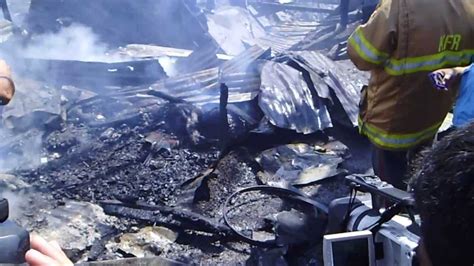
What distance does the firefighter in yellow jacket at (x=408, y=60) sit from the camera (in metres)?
3.87

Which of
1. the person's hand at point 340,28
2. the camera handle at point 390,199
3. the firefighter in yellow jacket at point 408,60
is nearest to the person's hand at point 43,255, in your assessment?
the camera handle at point 390,199

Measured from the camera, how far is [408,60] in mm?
3957

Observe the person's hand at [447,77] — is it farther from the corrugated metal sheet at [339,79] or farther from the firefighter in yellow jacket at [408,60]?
the corrugated metal sheet at [339,79]

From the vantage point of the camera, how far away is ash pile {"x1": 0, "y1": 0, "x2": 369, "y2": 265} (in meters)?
5.23

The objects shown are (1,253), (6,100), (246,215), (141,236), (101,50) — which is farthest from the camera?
(101,50)

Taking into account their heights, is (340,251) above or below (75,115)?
above

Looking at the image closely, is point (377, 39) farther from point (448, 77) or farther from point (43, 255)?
point (43, 255)

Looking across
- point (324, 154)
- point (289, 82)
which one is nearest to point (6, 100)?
point (324, 154)

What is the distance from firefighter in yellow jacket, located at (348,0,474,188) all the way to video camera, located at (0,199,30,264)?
3126 mm

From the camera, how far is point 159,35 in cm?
1206

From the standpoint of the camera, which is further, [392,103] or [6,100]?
[392,103]

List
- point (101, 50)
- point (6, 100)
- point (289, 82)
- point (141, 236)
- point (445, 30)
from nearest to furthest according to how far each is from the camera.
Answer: point (6, 100) → point (445, 30) → point (141, 236) → point (289, 82) → point (101, 50)

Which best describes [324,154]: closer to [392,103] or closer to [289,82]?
[289,82]

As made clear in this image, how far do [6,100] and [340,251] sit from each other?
4.33 feet
